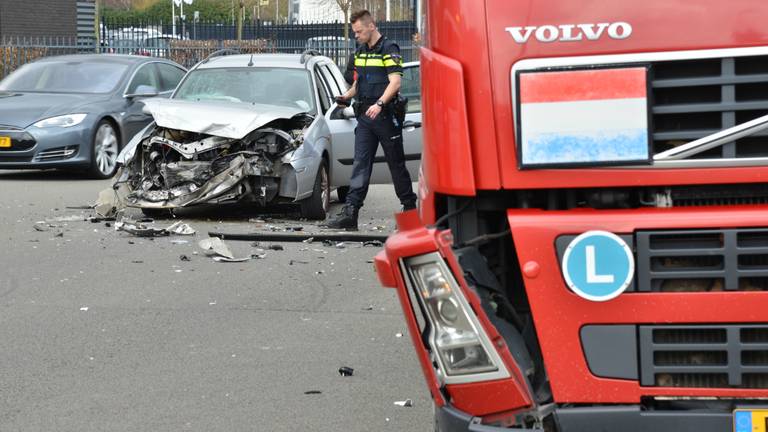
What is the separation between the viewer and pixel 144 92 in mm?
16797

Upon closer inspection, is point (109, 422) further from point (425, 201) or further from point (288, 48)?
point (288, 48)

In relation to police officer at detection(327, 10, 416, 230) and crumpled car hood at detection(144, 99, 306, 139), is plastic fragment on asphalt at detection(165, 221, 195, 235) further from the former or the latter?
police officer at detection(327, 10, 416, 230)

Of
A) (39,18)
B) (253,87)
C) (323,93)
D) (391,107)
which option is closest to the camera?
(391,107)

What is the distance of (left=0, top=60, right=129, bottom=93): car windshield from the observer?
1658 centimetres

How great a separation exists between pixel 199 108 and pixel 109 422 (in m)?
6.85

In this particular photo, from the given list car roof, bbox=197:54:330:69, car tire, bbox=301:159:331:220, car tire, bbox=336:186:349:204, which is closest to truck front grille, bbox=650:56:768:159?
car tire, bbox=301:159:331:220

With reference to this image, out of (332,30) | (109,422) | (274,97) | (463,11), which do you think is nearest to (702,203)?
(463,11)

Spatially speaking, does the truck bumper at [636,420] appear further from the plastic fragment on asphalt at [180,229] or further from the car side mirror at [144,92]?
the car side mirror at [144,92]

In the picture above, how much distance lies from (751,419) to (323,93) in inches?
413

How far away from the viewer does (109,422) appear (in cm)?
541

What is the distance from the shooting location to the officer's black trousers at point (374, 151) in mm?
11320

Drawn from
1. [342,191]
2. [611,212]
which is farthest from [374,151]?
[611,212]

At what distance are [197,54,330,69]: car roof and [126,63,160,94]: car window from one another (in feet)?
10.5

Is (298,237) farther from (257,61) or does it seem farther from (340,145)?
(257,61)
